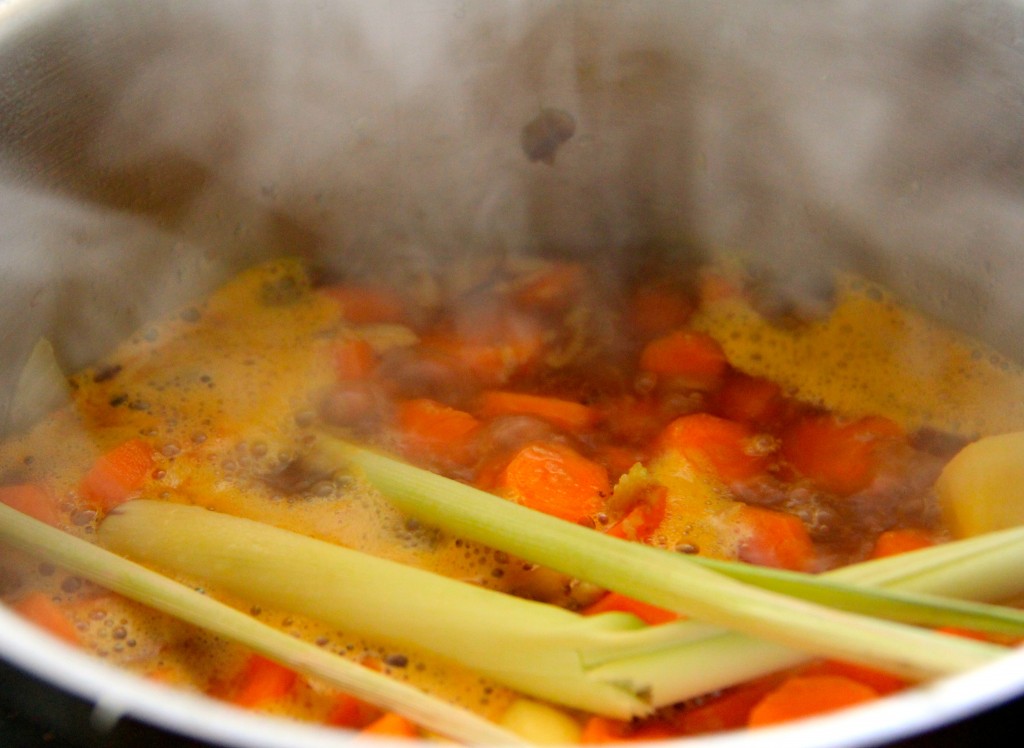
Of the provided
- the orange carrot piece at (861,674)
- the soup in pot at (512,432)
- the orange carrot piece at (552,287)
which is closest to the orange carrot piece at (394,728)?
the soup in pot at (512,432)

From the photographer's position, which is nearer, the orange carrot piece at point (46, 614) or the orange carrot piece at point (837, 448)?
the orange carrot piece at point (46, 614)

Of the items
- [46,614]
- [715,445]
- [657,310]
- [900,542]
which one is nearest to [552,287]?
[657,310]

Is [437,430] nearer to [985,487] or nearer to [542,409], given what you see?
[542,409]

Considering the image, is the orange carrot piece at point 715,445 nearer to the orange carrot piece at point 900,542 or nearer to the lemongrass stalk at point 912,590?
the orange carrot piece at point 900,542

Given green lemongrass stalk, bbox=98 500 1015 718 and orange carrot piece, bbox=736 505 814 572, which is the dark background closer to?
green lemongrass stalk, bbox=98 500 1015 718

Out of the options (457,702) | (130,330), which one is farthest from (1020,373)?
(130,330)

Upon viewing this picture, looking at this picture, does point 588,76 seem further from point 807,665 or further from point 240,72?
point 807,665

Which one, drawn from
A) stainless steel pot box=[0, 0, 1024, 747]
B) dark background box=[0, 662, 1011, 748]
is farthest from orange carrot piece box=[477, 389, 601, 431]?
dark background box=[0, 662, 1011, 748]
